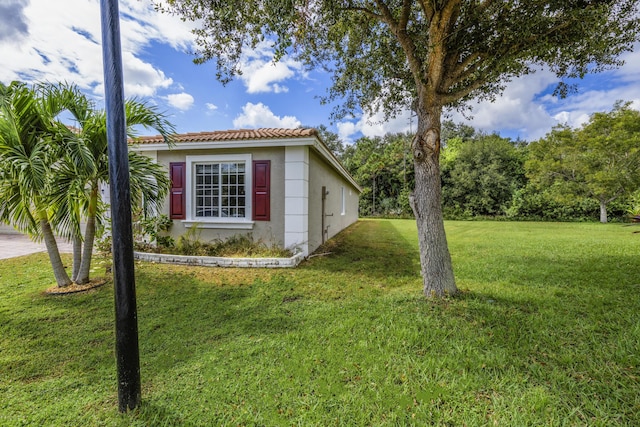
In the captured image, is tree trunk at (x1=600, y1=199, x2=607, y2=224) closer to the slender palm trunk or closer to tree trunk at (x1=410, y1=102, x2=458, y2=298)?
tree trunk at (x1=410, y1=102, x2=458, y2=298)

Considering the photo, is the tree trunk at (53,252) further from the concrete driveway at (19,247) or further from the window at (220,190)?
the concrete driveway at (19,247)

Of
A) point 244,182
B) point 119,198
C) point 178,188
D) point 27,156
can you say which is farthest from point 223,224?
point 119,198

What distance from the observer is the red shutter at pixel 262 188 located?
6832 millimetres

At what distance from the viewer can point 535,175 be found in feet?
71.2

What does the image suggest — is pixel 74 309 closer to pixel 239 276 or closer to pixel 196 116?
pixel 239 276

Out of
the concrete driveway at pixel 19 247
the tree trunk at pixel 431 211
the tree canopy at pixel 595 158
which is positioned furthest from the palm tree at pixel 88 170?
the tree canopy at pixel 595 158

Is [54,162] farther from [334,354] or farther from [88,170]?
[334,354]

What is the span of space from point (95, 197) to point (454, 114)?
7450 mm

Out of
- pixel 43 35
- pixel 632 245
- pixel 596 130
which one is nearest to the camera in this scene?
pixel 43 35

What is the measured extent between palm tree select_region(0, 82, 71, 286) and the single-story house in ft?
8.08

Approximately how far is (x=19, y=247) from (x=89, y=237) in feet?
21.2

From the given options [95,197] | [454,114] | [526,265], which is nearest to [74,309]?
[95,197]

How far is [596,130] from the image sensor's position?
17797 millimetres

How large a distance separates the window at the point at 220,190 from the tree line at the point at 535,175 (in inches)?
451
